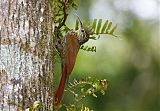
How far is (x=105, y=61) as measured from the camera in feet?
29.1

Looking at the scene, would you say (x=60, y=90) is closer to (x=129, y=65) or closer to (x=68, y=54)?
(x=68, y=54)

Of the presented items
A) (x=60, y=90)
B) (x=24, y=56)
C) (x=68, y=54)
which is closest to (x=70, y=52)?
(x=68, y=54)

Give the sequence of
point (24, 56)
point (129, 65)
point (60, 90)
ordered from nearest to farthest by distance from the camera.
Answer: point (24, 56) < point (60, 90) < point (129, 65)

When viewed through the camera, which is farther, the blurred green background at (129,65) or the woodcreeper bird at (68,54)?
the blurred green background at (129,65)

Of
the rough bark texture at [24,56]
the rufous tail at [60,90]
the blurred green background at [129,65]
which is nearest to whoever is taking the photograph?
the rough bark texture at [24,56]

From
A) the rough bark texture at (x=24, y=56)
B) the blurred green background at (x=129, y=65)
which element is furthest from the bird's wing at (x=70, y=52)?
the blurred green background at (x=129, y=65)

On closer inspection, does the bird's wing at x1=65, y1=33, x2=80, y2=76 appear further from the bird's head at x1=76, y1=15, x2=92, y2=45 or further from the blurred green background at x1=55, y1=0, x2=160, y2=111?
the blurred green background at x1=55, y1=0, x2=160, y2=111

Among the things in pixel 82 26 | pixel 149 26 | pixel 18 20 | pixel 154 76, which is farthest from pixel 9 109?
pixel 149 26

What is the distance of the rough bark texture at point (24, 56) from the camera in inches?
76.3

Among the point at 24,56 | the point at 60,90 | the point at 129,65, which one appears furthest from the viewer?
the point at 129,65

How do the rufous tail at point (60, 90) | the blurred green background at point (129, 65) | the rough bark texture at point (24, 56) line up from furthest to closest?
the blurred green background at point (129, 65), the rufous tail at point (60, 90), the rough bark texture at point (24, 56)

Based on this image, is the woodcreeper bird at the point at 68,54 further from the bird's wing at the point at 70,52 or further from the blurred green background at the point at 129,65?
the blurred green background at the point at 129,65

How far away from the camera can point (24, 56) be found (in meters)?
1.96

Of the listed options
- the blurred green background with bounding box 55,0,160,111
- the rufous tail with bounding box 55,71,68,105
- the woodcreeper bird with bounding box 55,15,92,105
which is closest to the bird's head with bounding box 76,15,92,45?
the woodcreeper bird with bounding box 55,15,92,105
